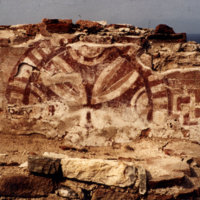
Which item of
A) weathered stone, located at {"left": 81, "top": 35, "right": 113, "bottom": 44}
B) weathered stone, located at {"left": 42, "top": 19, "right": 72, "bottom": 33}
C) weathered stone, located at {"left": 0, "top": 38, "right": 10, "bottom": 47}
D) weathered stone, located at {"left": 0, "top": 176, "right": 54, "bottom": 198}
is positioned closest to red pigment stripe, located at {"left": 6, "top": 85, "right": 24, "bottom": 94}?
weathered stone, located at {"left": 0, "top": 38, "right": 10, "bottom": 47}

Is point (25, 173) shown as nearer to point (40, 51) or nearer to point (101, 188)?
point (101, 188)

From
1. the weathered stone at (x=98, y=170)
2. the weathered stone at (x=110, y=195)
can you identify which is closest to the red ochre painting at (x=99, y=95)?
the weathered stone at (x=98, y=170)

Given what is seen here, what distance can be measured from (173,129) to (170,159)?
46 centimetres

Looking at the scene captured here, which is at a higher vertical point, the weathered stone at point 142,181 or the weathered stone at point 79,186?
the weathered stone at point 142,181

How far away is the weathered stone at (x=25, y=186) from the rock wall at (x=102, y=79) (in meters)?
0.81

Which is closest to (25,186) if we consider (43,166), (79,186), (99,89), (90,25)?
(43,166)

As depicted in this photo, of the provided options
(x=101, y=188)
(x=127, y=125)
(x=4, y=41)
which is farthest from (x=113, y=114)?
(x=4, y=41)

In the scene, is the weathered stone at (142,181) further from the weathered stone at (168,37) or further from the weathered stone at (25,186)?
the weathered stone at (168,37)

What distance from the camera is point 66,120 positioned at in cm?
272

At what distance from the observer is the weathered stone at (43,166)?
1980mm

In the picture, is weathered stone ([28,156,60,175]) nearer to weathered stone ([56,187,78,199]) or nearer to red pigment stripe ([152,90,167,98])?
weathered stone ([56,187,78,199])

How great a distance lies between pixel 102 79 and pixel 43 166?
1248mm

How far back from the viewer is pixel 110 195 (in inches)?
76.5

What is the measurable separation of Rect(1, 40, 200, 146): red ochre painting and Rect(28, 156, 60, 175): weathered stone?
0.75 metres
